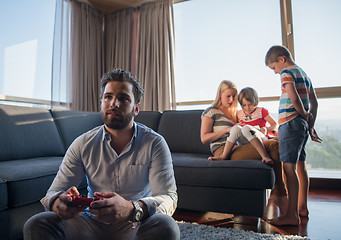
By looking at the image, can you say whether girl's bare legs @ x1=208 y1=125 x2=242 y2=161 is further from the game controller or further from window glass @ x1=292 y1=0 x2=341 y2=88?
window glass @ x1=292 y1=0 x2=341 y2=88

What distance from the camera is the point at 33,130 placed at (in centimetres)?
213

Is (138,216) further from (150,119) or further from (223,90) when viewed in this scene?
(150,119)

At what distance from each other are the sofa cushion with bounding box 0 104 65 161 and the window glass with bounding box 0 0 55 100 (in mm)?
836

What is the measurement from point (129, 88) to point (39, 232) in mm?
625

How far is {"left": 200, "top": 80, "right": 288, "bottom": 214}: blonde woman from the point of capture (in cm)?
178

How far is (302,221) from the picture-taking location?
1760 millimetres

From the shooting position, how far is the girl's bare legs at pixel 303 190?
6.14 ft

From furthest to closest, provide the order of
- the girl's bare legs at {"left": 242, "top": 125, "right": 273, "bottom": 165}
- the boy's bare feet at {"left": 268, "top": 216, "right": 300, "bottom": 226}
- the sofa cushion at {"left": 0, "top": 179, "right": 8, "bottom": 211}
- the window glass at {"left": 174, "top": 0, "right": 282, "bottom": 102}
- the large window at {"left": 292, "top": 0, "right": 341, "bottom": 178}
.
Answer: the window glass at {"left": 174, "top": 0, "right": 282, "bottom": 102} → the large window at {"left": 292, "top": 0, "right": 341, "bottom": 178} → the girl's bare legs at {"left": 242, "top": 125, "right": 273, "bottom": 165} → the boy's bare feet at {"left": 268, "top": 216, "right": 300, "bottom": 226} → the sofa cushion at {"left": 0, "top": 179, "right": 8, "bottom": 211}

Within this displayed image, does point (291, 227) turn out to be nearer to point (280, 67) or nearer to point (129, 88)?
point (280, 67)

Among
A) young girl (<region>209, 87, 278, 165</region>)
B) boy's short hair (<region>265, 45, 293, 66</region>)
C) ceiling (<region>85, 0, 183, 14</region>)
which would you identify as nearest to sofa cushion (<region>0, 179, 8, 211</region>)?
young girl (<region>209, 87, 278, 165</region>)

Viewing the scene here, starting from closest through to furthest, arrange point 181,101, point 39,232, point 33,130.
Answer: point 39,232 < point 33,130 < point 181,101

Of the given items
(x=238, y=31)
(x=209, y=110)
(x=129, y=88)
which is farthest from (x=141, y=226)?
(x=238, y=31)

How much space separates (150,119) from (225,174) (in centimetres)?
126

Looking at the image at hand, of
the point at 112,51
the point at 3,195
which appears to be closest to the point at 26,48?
the point at 112,51
